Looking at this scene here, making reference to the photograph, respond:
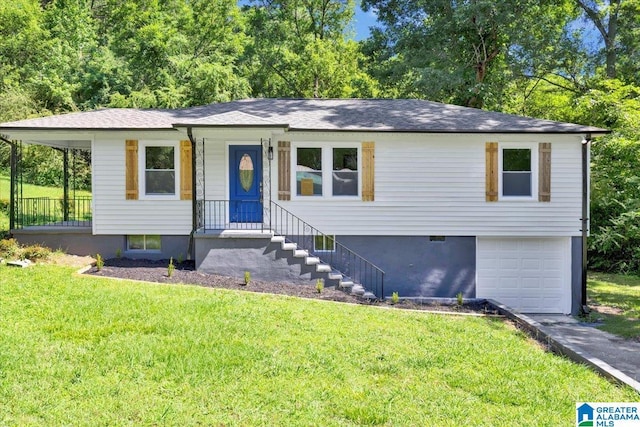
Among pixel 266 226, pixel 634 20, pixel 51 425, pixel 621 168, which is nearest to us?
pixel 51 425

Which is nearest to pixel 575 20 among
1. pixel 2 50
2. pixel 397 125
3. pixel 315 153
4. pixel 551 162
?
pixel 551 162

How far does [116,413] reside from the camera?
3963 mm

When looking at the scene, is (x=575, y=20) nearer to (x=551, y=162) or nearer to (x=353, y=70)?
(x=353, y=70)

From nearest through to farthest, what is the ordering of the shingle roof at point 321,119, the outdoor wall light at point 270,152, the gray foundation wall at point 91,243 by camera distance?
the outdoor wall light at point 270,152 → the shingle roof at point 321,119 → the gray foundation wall at point 91,243

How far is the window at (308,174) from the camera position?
11.5 metres

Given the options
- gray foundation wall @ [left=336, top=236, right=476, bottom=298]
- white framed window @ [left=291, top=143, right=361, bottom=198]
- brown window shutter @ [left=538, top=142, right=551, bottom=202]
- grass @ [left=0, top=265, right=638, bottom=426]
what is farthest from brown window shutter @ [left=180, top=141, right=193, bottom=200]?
brown window shutter @ [left=538, top=142, right=551, bottom=202]

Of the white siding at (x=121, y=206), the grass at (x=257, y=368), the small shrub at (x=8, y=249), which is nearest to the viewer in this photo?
the grass at (x=257, y=368)

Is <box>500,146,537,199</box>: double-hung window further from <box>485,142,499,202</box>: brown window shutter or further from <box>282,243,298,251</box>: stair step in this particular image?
<box>282,243,298,251</box>: stair step

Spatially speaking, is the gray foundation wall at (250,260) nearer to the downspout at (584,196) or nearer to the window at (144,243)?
the window at (144,243)

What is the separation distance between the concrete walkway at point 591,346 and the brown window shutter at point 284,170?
5.32 meters

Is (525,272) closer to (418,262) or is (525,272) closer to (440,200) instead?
(418,262)

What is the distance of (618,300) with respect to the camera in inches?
491

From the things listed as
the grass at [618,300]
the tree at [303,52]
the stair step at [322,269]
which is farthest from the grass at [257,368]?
the tree at [303,52]

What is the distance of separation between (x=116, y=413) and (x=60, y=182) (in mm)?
20757
